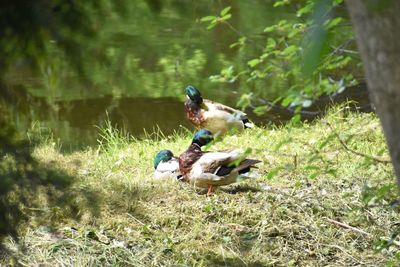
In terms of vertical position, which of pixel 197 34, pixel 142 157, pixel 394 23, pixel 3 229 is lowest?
pixel 197 34

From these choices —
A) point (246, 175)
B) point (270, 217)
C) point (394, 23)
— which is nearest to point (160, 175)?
point (246, 175)

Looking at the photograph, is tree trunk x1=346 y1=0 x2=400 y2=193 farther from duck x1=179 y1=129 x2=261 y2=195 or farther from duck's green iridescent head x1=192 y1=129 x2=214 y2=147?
duck's green iridescent head x1=192 y1=129 x2=214 y2=147

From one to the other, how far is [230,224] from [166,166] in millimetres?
1035

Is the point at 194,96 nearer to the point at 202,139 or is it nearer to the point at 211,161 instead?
the point at 202,139

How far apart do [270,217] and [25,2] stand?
2.72 meters

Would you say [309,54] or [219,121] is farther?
[219,121]

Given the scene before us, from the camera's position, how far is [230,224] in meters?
4.64

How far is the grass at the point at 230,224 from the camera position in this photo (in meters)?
4.23

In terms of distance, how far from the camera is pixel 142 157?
638cm

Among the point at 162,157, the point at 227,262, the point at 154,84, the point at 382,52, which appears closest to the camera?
the point at 382,52

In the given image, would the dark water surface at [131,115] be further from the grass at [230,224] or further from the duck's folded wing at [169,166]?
the grass at [230,224]

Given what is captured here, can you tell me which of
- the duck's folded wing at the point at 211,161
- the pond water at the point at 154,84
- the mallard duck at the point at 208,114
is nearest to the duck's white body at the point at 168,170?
the duck's folded wing at the point at 211,161

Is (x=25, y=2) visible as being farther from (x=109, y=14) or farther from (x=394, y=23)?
(x=394, y=23)

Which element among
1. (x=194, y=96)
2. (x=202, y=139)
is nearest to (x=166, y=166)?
(x=202, y=139)
